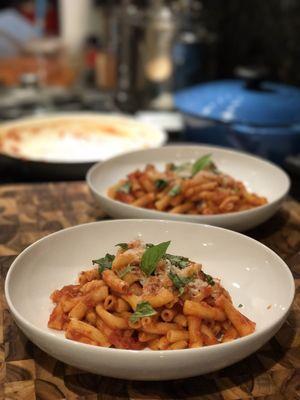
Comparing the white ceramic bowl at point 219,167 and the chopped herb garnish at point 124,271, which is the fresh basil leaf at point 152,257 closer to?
the chopped herb garnish at point 124,271

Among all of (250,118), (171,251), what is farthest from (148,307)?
(250,118)

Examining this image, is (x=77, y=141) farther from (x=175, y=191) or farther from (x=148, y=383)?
(x=148, y=383)

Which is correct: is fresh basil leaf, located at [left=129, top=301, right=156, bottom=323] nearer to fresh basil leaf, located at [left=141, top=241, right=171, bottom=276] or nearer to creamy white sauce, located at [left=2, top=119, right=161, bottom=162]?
fresh basil leaf, located at [left=141, top=241, right=171, bottom=276]

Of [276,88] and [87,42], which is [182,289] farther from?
[87,42]

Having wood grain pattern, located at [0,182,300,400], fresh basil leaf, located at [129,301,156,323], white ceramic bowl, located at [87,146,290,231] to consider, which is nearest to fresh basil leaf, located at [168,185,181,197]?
white ceramic bowl, located at [87,146,290,231]

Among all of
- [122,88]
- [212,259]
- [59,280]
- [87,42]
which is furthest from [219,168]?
[87,42]
